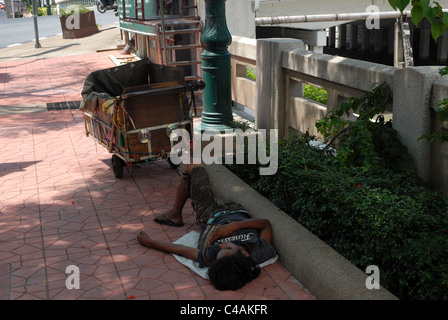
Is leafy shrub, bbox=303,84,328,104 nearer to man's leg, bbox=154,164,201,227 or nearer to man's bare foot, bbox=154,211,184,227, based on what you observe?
man's leg, bbox=154,164,201,227

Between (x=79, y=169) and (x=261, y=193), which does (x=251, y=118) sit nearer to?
(x=79, y=169)

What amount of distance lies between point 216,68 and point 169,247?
14.0 feet

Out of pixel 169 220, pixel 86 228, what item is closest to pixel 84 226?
pixel 86 228

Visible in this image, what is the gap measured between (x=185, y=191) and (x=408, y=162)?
2527 mm

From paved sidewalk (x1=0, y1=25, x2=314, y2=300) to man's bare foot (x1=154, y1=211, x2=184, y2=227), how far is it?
0.07 meters

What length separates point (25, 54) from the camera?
24047 mm

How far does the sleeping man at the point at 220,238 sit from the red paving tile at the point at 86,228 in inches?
4.7

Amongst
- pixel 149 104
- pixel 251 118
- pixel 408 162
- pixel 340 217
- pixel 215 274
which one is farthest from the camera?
pixel 251 118

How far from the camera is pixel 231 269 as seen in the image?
16.8ft

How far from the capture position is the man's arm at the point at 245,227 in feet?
18.7

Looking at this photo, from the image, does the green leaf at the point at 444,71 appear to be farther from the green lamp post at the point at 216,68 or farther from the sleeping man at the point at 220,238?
the green lamp post at the point at 216,68

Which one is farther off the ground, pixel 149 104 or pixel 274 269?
pixel 149 104
